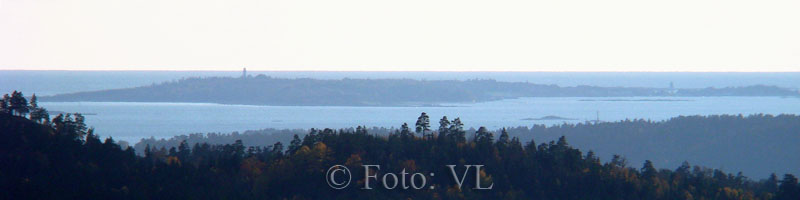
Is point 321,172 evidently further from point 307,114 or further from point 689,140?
point 307,114

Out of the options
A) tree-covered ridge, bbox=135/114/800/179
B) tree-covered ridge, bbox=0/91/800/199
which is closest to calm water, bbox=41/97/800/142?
tree-covered ridge, bbox=135/114/800/179

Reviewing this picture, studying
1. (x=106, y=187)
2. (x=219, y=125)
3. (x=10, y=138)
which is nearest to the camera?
(x=106, y=187)

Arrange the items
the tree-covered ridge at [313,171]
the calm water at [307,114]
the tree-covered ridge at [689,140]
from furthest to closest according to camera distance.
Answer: the calm water at [307,114]
the tree-covered ridge at [689,140]
the tree-covered ridge at [313,171]

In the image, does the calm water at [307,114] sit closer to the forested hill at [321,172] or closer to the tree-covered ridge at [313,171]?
the tree-covered ridge at [313,171]

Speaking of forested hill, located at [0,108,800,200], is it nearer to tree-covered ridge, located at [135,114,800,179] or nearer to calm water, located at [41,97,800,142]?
tree-covered ridge, located at [135,114,800,179]

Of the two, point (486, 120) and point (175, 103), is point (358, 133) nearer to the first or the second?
point (486, 120)

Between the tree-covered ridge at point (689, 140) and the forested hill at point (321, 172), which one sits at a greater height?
the forested hill at point (321, 172)

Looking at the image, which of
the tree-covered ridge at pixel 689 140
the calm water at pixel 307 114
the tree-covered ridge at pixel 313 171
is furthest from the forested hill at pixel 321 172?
the calm water at pixel 307 114

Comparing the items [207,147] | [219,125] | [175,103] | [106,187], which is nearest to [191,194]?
[106,187]
